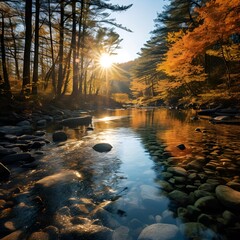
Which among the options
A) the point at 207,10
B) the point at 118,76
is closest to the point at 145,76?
the point at 118,76

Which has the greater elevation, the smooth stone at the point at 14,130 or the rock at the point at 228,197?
the rock at the point at 228,197

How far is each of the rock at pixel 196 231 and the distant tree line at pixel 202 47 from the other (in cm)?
1232

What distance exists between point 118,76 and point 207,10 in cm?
2299

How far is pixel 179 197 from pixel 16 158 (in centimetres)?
317

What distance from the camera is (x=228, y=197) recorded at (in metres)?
Result: 2.62

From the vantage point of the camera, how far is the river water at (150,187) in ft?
7.19

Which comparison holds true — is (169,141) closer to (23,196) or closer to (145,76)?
(23,196)

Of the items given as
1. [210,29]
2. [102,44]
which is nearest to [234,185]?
[210,29]

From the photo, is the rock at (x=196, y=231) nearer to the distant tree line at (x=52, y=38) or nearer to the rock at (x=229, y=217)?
the rock at (x=229, y=217)

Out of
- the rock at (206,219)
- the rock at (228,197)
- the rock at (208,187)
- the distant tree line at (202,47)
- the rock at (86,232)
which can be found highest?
the distant tree line at (202,47)

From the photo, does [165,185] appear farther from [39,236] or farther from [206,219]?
[39,236]

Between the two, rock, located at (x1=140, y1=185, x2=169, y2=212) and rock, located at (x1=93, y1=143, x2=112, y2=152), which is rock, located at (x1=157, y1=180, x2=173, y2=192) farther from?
rock, located at (x1=93, y1=143, x2=112, y2=152)

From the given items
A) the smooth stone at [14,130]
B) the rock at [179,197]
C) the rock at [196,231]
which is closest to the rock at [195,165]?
the rock at [179,197]

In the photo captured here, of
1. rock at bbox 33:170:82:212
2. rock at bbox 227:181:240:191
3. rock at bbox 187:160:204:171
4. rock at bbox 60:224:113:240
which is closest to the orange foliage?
rock at bbox 187:160:204:171
